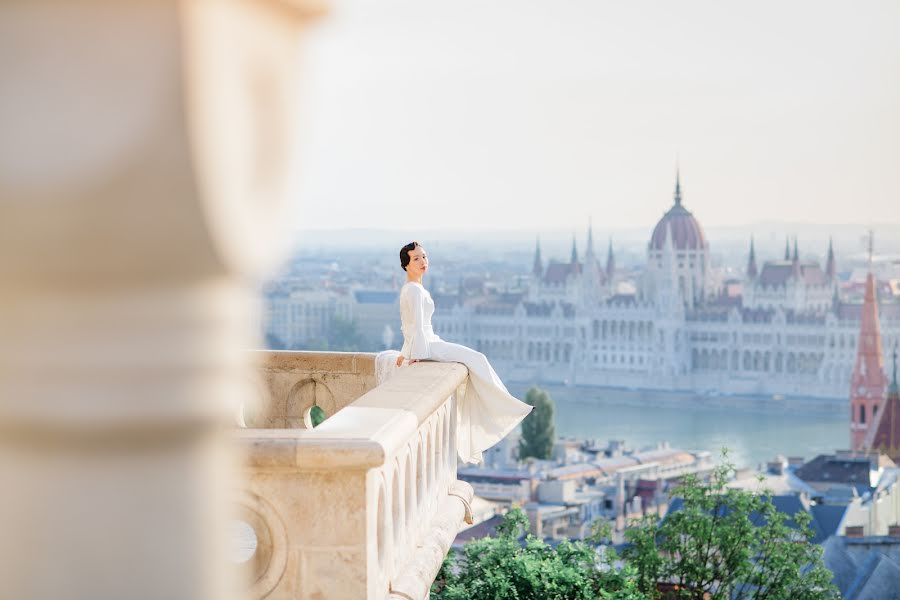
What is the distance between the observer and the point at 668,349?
35.9 m

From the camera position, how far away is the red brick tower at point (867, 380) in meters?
27.9

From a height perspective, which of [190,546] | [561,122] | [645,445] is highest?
[561,122]

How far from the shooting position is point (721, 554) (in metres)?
5.67

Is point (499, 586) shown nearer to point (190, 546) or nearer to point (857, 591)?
point (190, 546)

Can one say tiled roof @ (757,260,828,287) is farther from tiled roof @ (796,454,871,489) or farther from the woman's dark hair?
the woman's dark hair

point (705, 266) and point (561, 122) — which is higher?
point (561, 122)

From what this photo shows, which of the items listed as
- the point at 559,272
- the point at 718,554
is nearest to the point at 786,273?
the point at 559,272

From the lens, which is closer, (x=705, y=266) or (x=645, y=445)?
(x=645, y=445)

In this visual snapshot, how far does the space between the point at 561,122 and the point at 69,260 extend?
34283 millimetres

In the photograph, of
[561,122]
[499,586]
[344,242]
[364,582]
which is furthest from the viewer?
[344,242]

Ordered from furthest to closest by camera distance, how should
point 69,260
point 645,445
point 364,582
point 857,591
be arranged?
point 645,445, point 857,591, point 364,582, point 69,260

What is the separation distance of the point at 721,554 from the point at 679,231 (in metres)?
31.5

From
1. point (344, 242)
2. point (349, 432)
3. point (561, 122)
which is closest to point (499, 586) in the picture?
point (349, 432)

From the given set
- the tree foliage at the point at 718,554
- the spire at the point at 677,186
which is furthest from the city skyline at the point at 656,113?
the tree foliage at the point at 718,554
